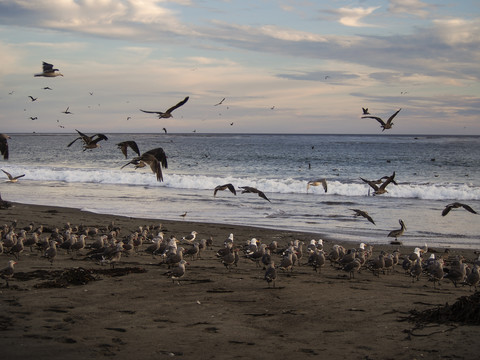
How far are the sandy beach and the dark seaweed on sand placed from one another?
2cm

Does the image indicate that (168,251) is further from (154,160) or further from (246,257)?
(154,160)

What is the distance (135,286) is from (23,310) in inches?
92.9

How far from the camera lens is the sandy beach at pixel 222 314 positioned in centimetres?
691

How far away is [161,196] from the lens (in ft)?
105

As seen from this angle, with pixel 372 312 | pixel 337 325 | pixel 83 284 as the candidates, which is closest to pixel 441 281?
pixel 372 312

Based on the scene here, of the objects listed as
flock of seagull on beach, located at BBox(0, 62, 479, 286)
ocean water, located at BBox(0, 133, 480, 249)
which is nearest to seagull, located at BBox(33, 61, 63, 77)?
flock of seagull on beach, located at BBox(0, 62, 479, 286)

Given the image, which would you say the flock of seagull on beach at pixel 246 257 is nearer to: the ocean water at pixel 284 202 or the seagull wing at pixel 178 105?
the seagull wing at pixel 178 105

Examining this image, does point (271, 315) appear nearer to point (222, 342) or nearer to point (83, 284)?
point (222, 342)

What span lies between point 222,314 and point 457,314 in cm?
345

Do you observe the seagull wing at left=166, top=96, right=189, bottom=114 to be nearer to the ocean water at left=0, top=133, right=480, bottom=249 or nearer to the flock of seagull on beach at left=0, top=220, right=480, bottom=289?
the flock of seagull on beach at left=0, top=220, right=480, bottom=289

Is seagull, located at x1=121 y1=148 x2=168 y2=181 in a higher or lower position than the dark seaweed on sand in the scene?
higher

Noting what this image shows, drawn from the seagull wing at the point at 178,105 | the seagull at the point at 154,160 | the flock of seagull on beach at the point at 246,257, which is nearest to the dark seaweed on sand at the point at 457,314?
the flock of seagull on beach at the point at 246,257

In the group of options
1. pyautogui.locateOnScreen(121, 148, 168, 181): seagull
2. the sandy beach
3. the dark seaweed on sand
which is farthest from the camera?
pyautogui.locateOnScreen(121, 148, 168, 181): seagull

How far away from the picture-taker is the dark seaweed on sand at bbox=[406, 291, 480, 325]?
7676 millimetres
